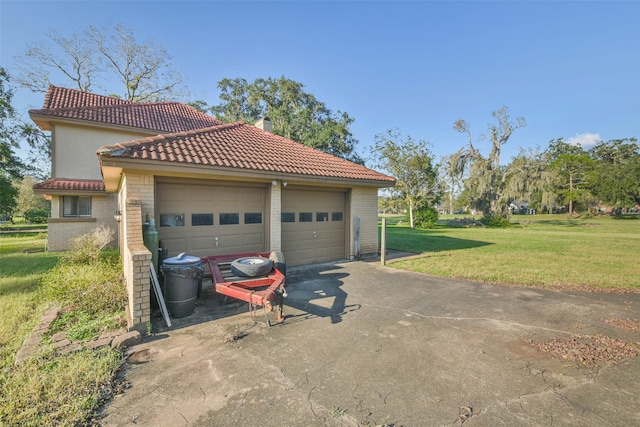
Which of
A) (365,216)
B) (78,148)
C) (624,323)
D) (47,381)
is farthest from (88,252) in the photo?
(624,323)

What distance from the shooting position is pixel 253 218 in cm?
814

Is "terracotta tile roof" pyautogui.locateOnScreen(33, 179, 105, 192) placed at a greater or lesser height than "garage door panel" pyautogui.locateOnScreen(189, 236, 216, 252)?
greater

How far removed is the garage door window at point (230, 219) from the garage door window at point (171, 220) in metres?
0.99

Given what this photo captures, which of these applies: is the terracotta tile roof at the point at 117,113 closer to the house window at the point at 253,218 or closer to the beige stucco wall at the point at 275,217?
the house window at the point at 253,218

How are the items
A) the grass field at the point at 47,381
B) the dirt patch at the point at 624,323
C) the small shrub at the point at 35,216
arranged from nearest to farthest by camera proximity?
the grass field at the point at 47,381 < the dirt patch at the point at 624,323 < the small shrub at the point at 35,216

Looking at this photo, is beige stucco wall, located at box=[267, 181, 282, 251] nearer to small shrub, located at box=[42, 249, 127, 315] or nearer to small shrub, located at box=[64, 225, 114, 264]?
small shrub, located at box=[42, 249, 127, 315]

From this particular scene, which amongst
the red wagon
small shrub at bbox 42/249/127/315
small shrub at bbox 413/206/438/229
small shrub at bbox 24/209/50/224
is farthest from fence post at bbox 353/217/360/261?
small shrub at bbox 24/209/50/224

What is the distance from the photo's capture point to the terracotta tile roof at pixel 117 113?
44.4 feet

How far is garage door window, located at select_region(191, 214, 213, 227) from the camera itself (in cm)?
714

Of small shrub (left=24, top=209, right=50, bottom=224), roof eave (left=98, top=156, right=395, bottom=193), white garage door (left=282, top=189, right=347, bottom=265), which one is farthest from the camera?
small shrub (left=24, top=209, right=50, bottom=224)

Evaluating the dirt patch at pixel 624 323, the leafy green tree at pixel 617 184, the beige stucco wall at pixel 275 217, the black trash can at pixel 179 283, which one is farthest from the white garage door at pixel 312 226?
the leafy green tree at pixel 617 184

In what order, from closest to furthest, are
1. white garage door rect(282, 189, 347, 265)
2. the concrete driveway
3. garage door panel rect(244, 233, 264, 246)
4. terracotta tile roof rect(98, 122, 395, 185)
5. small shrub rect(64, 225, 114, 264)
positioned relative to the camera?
the concrete driveway
terracotta tile roof rect(98, 122, 395, 185)
garage door panel rect(244, 233, 264, 246)
small shrub rect(64, 225, 114, 264)
white garage door rect(282, 189, 347, 265)

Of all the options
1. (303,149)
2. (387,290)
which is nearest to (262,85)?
(303,149)

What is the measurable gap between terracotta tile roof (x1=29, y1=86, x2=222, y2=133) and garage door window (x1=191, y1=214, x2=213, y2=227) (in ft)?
35.0
